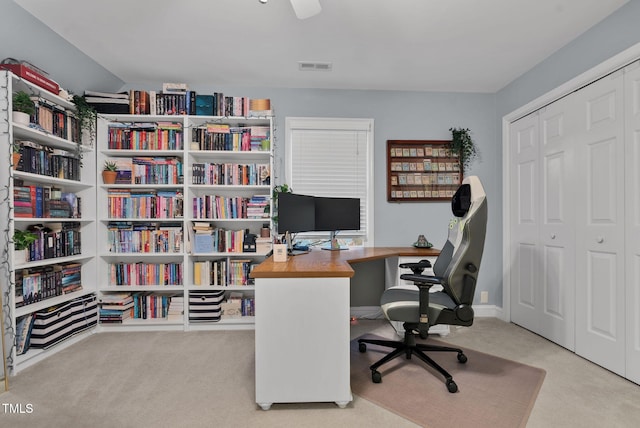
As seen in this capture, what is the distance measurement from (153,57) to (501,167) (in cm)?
368

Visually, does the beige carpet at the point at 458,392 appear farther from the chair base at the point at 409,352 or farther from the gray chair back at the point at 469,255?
the gray chair back at the point at 469,255

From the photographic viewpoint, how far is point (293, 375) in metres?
1.75

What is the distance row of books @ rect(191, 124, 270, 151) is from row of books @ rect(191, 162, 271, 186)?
0.18 metres

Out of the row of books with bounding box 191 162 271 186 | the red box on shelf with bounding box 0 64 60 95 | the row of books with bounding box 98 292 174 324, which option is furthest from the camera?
the row of books with bounding box 191 162 271 186

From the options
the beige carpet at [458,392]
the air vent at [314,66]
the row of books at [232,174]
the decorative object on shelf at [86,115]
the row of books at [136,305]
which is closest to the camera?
the beige carpet at [458,392]

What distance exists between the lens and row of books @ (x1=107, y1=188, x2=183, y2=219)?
3.08 meters

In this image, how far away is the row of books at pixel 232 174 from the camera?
10.3 feet

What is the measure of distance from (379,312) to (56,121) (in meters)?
3.47

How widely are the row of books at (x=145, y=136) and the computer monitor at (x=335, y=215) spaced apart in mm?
1555

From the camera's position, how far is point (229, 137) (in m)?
3.16

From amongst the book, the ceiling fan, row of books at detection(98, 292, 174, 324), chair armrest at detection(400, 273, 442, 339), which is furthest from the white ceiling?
row of books at detection(98, 292, 174, 324)

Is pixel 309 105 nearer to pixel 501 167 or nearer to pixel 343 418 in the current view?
pixel 501 167

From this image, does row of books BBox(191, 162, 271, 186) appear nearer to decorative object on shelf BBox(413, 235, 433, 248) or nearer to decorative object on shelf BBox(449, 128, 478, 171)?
decorative object on shelf BBox(413, 235, 433, 248)

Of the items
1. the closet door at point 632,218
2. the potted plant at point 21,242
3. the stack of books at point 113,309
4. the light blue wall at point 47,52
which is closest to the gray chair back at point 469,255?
the closet door at point 632,218
